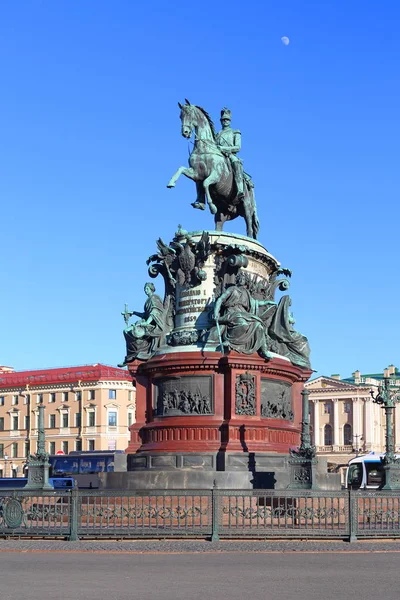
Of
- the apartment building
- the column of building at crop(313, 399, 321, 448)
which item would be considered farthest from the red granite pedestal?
the column of building at crop(313, 399, 321, 448)

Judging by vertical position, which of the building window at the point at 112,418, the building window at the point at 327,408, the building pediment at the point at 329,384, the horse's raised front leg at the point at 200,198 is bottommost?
the building window at the point at 112,418

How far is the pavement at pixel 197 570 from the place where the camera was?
14.7 m

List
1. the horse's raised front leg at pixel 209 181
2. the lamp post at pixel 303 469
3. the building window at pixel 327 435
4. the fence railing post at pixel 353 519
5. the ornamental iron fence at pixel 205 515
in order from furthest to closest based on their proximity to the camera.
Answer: the building window at pixel 327 435 → the horse's raised front leg at pixel 209 181 → the lamp post at pixel 303 469 → the ornamental iron fence at pixel 205 515 → the fence railing post at pixel 353 519

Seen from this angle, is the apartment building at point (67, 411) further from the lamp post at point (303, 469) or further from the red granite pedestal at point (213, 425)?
the lamp post at point (303, 469)

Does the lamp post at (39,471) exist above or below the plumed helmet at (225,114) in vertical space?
below

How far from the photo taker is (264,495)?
24625mm

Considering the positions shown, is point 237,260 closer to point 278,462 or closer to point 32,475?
point 278,462

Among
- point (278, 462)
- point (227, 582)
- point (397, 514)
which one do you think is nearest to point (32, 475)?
point (278, 462)

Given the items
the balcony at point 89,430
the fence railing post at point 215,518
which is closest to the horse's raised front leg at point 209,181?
the fence railing post at point 215,518

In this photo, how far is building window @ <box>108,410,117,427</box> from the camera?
115812 mm

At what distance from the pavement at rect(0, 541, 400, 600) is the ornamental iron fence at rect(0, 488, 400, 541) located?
26.0 inches

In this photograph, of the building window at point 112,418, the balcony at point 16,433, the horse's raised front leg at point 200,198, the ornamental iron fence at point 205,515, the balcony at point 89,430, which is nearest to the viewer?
the ornamental iron fence at point 205,515

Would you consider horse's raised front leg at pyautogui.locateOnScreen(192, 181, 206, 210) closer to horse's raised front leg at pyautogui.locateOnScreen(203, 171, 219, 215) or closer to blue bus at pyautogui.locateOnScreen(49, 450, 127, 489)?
horse's raised front leg at pyautogui.locateOnScreen(203, 171, 219, 215)

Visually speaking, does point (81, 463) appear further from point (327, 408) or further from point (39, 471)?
point (327, 408)
